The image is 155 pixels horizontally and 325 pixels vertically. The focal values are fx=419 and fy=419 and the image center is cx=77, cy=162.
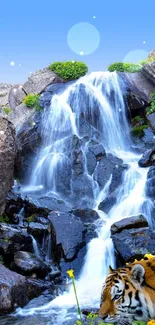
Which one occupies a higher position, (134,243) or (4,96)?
(4,96)

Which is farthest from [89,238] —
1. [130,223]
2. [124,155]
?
[124,155]

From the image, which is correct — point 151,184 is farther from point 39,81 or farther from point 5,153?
point 39,81

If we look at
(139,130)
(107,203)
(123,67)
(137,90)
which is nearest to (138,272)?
(107,203)

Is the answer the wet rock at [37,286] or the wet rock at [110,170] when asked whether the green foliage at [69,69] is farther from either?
the wet rock at [37,286]

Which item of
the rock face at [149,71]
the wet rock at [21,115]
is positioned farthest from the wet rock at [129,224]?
the rock face at [149,71]

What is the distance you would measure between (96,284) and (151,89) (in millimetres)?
16473

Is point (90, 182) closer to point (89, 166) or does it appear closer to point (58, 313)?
point (89, 166)

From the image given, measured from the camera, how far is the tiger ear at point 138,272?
2930 millimetres

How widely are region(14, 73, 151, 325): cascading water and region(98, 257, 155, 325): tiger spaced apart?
7548 millimetres

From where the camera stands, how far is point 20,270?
12711 millimetres

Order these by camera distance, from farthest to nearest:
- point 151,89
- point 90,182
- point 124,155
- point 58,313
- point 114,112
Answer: point 151,89 < point 114,112 < point 124,155 < point 90,182 < point 58,313

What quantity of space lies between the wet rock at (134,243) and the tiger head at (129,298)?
399 inches

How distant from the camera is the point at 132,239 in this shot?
13383mm

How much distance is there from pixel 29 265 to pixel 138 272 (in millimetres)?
10329
